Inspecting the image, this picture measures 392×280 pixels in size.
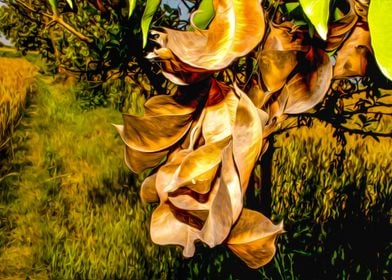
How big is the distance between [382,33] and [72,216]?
2757mm

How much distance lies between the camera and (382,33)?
1.20 feet

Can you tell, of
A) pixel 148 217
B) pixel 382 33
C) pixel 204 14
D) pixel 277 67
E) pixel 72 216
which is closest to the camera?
pixel 382 33

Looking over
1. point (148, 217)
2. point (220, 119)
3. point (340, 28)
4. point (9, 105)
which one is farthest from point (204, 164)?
point (9, 105)

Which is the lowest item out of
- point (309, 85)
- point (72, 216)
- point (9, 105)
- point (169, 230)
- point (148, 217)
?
point (9, 105)

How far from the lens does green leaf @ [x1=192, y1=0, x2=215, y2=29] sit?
586 mm

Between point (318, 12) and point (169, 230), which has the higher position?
point (318, 12)

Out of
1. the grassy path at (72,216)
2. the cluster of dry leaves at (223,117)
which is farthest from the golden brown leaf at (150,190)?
the grassy path at (72,216)

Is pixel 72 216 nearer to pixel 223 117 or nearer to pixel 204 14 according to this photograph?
pixel 204 14

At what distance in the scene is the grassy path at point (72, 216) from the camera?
7.98ft

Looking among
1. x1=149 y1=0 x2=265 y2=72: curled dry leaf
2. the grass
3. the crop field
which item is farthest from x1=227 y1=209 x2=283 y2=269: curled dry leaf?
the grass

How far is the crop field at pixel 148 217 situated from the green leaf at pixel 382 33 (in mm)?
1043

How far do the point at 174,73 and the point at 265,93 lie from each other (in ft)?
0.23

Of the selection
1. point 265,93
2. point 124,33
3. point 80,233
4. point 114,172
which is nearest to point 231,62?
point 265,93

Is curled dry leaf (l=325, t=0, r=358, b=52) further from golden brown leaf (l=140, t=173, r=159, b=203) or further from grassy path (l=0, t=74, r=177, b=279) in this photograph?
grassy path (l=0, t=74, r=177, b=279)
